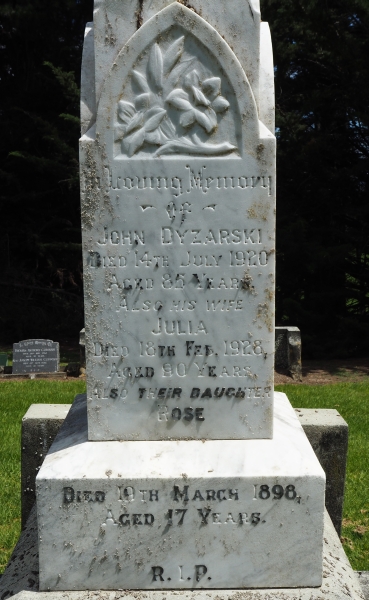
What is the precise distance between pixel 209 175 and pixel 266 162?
0.70 ft

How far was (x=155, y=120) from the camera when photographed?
94.0 inches

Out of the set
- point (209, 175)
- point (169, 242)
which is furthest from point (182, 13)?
point (169, 242)

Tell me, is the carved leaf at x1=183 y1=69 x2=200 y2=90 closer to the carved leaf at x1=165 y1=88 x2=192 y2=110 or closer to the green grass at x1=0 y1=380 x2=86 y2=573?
the carved leaf at x1=165 y1=88 x2=192 y2=110

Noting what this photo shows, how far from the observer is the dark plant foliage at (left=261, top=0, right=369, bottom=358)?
12266mm

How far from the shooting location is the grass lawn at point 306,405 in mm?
4188

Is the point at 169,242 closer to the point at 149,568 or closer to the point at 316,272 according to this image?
the point at 149,568

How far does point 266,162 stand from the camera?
7.89 ft

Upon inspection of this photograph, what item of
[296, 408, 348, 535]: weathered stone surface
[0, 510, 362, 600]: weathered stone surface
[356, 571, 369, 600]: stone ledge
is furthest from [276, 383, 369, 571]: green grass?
[0, 510, 362, 600]: weathered stone surface

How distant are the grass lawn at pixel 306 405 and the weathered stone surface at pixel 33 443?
0.54 m

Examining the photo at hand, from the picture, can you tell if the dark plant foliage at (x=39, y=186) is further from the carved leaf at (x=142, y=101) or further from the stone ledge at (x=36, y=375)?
the carved leaf at (x=142, y=101)

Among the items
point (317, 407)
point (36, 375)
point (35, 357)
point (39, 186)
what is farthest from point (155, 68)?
point (39, 186)

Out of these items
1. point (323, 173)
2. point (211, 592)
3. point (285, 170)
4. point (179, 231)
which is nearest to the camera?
point (211, 592)

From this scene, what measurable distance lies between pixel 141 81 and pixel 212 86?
26 centimetres

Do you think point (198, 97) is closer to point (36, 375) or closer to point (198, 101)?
point (198, 101)
